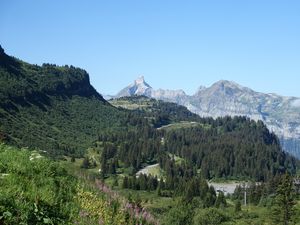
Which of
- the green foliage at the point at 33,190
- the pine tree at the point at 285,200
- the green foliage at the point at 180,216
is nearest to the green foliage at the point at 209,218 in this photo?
the green foliage at the point at 180,216

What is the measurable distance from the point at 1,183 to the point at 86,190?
3.76 meters

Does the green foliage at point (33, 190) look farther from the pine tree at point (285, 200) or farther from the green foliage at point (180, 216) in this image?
the green foliage at point (180, 216)

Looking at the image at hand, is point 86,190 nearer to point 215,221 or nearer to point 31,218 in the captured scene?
point 31,218

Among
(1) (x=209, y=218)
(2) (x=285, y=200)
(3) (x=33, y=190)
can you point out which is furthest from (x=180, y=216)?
(3) (x=33, y=190)

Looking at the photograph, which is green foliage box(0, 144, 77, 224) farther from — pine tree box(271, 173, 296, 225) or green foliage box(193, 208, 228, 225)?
green foliage box(193, 208, 228, 225)

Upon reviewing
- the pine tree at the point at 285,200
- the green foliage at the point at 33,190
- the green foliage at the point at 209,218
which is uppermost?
the green foliage at the point at 33,190

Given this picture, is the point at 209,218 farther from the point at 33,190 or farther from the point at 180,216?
the point at 33,190

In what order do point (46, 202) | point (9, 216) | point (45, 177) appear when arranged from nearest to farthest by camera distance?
point (9, 216), point (46, 202), point (45, 177)

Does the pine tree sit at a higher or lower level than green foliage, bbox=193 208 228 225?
higher

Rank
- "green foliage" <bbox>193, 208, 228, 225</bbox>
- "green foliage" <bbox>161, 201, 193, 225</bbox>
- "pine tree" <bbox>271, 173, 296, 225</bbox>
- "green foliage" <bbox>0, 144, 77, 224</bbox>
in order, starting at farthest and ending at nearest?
1. "green foliage" <bbox>193, 208, 228, 225</bbox>
2. "green foliage" <bbox>161, 201, 193, 225</bbox>
3. "pine tree" <bbox>271, 173, 296, 225</bbox>
4. "green foliage" <bbox>0, 144, 77, 224</bbox>

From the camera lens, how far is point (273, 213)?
357 ft

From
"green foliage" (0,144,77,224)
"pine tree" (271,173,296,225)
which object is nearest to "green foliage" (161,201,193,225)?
"pine tree" (271,173,296,225)

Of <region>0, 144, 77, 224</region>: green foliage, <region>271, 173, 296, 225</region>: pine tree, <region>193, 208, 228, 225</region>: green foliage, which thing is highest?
<region>0, 144, 77, 224</region>: green foliage

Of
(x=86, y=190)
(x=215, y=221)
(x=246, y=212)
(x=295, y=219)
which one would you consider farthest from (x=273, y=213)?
(x=86, y=190)
